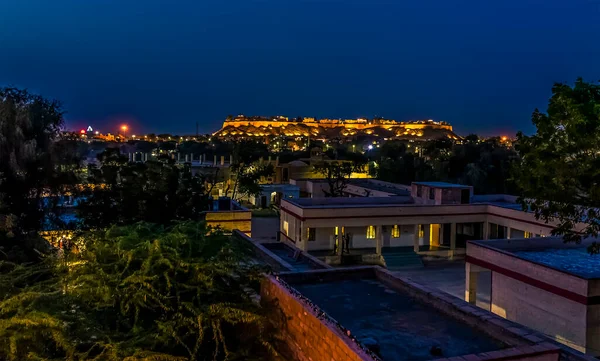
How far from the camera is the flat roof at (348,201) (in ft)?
93.4

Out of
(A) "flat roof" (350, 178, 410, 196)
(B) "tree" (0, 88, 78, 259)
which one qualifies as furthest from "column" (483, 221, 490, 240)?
(B) "tree" (0, 88, 78, 259)

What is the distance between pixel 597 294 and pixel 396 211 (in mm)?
14827

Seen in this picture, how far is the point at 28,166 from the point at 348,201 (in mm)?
18011

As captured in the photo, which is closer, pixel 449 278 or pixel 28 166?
pixel 28 166

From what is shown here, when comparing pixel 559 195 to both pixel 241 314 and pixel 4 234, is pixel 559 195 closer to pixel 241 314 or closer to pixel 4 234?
pixel 241 314

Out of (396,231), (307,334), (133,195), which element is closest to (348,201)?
(396,231)

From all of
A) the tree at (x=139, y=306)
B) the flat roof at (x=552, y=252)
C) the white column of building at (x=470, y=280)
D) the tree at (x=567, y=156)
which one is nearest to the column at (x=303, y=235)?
the white column of building at (x=470, y=280)

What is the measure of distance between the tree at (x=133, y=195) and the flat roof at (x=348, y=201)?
875 cm

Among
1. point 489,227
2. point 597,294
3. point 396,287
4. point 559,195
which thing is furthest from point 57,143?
point 489,227

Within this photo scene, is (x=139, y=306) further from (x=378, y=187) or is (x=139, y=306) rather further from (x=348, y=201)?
(x=378, y=187)

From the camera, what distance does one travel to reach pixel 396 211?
27.0m

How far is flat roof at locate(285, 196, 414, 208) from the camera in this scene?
2845 centimetres

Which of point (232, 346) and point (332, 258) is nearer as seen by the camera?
point (232, 346)

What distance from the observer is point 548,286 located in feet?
43.8
